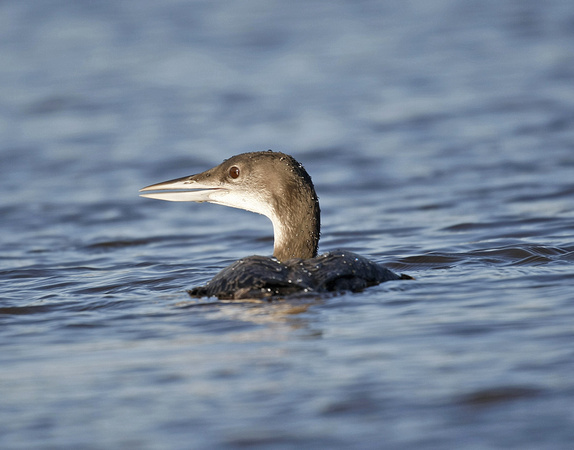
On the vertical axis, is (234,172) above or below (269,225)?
above

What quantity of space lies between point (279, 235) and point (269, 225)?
2.19 m

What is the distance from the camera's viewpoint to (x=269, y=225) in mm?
8023

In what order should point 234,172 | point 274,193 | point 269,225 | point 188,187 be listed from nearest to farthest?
1. point 274,193
2. point 234,172
3. point 188,187
4. point 269,225

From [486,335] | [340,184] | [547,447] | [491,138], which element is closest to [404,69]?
[491,138]

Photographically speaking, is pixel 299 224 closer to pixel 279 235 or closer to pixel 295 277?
pixel 279 235

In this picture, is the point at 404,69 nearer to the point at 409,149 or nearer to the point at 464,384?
the point at 409,149

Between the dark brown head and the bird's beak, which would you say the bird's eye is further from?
the bird's beak

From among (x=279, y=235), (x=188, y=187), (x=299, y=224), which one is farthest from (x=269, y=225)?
(x=299, y=224)

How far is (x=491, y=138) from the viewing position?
1006 centimetres

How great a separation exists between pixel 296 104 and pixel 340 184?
2878 mm

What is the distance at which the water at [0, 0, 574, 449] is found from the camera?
3.49 m

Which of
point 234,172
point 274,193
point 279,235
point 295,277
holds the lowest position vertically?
point 295,277

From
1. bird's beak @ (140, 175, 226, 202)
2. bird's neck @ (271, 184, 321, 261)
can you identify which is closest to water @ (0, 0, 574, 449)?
bird's beak @ (140, 175, 226, 202)

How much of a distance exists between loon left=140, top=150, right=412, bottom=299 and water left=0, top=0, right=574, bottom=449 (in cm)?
10
